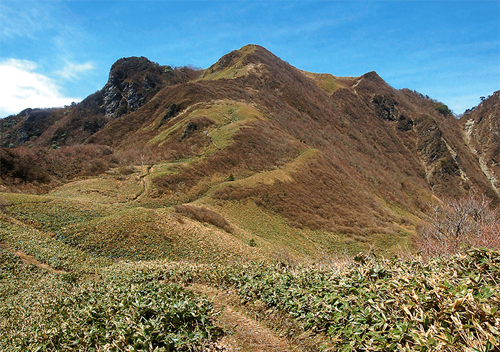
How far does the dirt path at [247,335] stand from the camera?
247 inches

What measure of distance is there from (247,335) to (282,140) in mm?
41450

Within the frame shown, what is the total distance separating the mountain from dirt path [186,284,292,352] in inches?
767

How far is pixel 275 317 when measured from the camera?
773cm

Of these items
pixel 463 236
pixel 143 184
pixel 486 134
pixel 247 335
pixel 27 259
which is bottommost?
pixel 27 259

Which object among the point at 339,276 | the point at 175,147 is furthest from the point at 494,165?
the point at 339,276

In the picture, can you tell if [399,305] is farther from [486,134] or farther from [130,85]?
[486,134]

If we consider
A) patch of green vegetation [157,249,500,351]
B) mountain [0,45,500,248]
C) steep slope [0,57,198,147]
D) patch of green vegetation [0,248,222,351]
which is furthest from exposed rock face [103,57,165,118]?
patch of green vegetation [157,249,500,351]

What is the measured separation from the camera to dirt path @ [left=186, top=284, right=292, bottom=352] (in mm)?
6266

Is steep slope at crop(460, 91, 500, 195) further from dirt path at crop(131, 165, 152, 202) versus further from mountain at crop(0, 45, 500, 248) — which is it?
dirt path at crop(131, 165, 152, 202)

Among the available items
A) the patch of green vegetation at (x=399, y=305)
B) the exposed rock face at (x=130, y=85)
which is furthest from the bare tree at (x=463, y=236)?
the exposed rock face at (x=130, y=85)

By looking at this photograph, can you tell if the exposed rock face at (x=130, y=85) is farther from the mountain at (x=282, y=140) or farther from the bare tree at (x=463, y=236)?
the bare tree at (x=463, y=236)

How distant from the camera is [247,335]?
6.80 m

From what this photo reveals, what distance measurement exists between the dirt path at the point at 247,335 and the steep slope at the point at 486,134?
10697 centimetres

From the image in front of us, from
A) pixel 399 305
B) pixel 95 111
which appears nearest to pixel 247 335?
pixel 399 305
